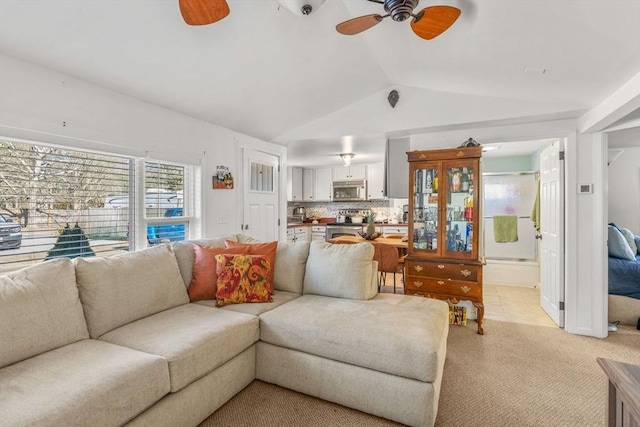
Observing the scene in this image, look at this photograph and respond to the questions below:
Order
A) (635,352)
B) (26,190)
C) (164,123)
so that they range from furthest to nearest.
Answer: (164,123) → (635,352) → (26,190)

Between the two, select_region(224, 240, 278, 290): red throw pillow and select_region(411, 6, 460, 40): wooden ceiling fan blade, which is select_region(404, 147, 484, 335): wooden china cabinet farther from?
select_region(411, 6, 460, 40): wooden ceiling fan blade

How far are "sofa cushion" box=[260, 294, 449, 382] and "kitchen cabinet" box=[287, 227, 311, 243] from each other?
3.64m

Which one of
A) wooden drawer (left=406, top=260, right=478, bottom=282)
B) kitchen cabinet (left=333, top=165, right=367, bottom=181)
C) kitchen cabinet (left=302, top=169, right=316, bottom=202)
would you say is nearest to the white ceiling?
wooden drawer (left=406, top=260, right=478, bottom=282)

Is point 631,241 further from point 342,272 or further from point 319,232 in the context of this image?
point 319,232

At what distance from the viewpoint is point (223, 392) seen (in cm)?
193

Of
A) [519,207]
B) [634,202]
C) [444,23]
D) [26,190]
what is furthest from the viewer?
[519,207]

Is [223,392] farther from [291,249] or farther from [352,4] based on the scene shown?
[352,4]

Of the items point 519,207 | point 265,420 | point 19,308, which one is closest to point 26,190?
point 19,308

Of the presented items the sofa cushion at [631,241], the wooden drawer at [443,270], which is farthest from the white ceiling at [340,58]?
the sofa cushion at [631,241]

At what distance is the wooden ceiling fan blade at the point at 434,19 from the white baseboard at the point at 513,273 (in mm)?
3959

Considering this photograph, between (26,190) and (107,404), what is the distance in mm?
1647

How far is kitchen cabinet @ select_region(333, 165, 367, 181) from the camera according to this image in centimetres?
663

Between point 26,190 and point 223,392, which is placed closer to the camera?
point 223,392

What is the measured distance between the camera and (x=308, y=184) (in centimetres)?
722
